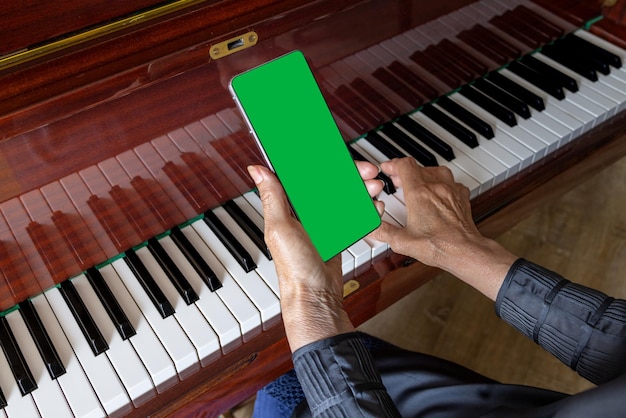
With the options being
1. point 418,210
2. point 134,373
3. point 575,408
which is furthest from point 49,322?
point 575,408

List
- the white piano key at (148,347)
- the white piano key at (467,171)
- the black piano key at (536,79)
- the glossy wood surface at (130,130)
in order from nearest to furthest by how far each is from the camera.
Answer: the glossy wood surface at (130,130) → the white piano key at (148,347) → the white piano key at (467,171) → the black piano key at (536,79)

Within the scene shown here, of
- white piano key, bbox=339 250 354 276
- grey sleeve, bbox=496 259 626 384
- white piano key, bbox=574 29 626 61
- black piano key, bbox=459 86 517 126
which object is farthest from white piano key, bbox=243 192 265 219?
white piano key, bbox=574 29 626 61

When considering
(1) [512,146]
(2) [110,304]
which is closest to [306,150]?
(2) [110,304]

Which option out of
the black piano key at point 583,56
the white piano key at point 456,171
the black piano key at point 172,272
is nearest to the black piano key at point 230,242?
the black piano key at point 172,272

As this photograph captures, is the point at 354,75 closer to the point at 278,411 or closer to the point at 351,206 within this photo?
the point at 351,206

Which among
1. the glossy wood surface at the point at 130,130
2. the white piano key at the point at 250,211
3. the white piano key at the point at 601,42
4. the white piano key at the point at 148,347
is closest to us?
the glossy wood surface at the point at 130,130

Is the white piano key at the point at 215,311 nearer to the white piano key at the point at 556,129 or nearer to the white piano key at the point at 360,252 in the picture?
the white piano key at the point at 360,252

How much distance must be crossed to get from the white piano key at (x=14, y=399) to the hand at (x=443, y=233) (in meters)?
0.72

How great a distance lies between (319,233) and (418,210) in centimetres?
31

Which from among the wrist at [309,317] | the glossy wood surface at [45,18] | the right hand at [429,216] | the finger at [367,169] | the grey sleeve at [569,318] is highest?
the glossy wood surface at [45,18]

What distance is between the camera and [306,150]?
1021 mm

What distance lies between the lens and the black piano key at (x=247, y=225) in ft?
4.27

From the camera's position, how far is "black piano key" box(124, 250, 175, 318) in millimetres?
1173

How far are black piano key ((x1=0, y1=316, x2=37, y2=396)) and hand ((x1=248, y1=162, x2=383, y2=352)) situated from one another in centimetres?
50
